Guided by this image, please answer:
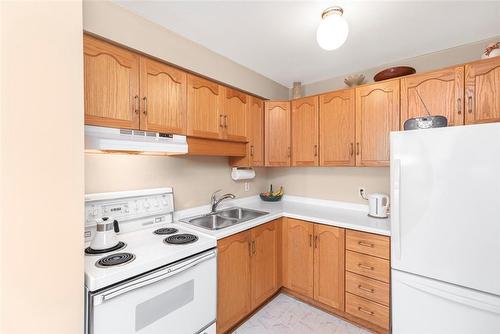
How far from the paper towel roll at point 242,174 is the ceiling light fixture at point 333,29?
1.52 m

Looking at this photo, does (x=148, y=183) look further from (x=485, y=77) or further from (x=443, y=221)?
(x=485, y=77)

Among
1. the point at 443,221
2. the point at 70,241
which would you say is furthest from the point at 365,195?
the point at 70,241

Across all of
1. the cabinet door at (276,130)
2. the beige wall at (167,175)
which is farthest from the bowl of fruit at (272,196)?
the cabinet door at (276,130)

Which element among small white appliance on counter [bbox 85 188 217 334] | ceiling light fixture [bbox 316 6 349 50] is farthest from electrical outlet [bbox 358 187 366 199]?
small white appliance on counter [bbox 85 188 217 334]

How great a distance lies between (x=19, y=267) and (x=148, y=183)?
1.03 meters

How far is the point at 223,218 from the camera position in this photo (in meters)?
2.23

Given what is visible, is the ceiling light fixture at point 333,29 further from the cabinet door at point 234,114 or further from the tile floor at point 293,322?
the tile floor at point 293,322

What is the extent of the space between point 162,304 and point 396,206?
1638mm

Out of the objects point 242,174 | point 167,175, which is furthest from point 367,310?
point 167,175

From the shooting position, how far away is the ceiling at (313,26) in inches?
54.9

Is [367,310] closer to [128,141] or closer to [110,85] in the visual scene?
[128,141]

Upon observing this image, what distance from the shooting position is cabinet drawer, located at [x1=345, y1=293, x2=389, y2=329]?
1680 millimetres

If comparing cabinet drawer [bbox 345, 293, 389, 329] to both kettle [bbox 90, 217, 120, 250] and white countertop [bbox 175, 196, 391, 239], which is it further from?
kettle [bbox 90, 217, 120, 250]

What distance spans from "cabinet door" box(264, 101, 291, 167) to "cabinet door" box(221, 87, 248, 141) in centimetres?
37
